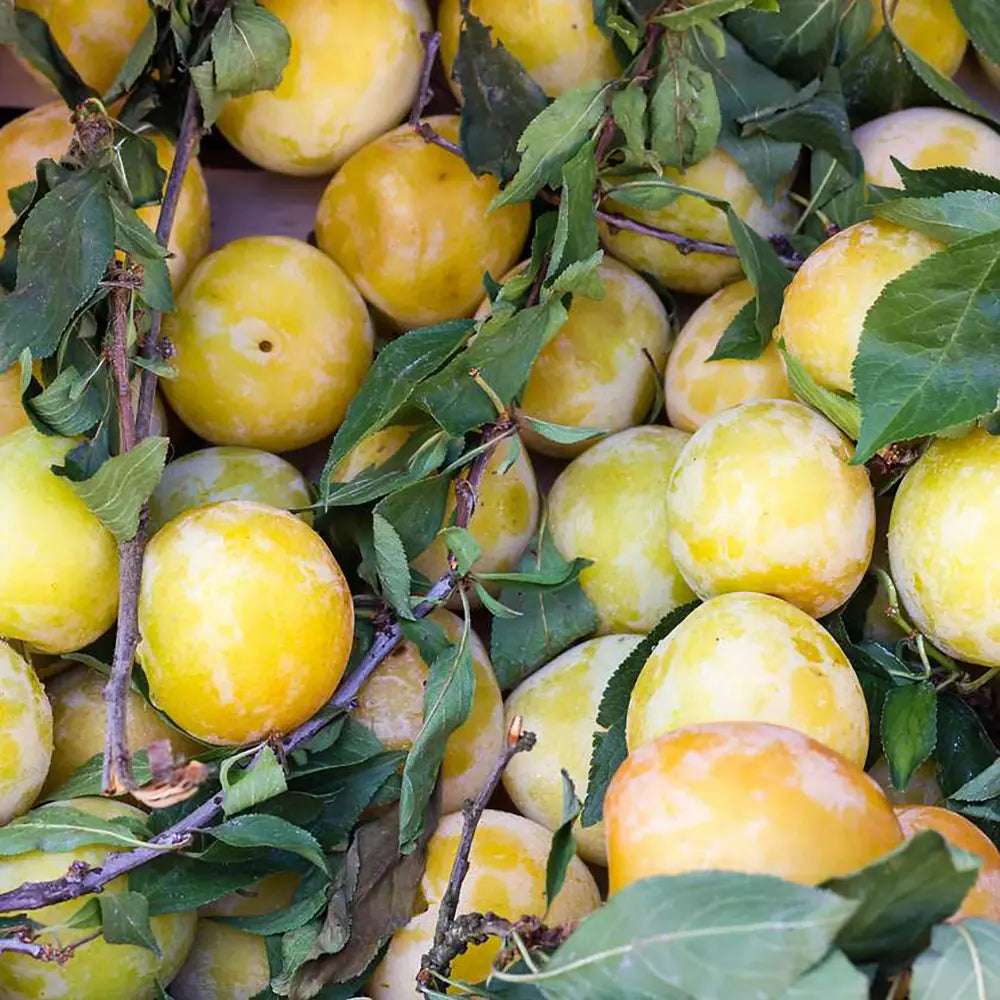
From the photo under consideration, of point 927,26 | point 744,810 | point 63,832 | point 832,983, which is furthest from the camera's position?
point 927,26

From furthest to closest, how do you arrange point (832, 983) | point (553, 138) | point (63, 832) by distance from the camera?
point (553, 138)
point (63, 832)
point (832, 983)

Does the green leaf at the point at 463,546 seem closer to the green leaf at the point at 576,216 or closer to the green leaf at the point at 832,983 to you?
the green leaf at the point at 576,216

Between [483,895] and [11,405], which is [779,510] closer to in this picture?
[483,895]

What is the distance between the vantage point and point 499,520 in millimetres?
1064

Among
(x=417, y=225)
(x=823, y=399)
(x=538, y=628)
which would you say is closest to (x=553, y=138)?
(x=417, y=225)

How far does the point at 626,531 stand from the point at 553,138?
0.32 metres

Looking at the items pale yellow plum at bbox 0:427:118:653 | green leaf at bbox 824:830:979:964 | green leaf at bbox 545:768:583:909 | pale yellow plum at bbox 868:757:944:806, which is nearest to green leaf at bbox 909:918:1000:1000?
green leaf at bbox 824:830:979:964

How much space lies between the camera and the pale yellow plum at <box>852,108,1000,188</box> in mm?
1090

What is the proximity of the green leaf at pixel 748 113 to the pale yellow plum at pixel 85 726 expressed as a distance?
67 centimetres

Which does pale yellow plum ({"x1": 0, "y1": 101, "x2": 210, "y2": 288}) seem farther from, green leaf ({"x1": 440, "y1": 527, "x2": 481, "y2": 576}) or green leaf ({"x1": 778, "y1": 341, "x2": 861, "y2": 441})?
green leaf ({"x1": 778, "y1": 341, "x2": 861, "y2": 441})

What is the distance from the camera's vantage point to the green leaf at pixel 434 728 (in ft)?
2.86

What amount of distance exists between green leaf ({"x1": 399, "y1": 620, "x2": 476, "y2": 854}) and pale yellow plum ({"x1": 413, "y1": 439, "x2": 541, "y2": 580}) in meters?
0.13

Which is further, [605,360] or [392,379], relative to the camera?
[605,360]

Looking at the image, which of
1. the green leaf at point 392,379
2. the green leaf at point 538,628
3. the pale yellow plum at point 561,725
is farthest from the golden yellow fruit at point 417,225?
the pale yellow plum at point 561,725
